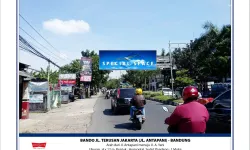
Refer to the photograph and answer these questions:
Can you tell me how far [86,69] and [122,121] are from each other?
1.13 metres

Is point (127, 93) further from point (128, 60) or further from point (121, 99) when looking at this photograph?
point (128, 60)

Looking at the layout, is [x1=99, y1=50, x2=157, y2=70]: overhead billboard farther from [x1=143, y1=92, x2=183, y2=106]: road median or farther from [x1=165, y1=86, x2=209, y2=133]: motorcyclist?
[x1=143, y1=92, x2=183, y2=106]: road median

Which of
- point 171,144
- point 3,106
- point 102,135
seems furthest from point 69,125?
point 171,144

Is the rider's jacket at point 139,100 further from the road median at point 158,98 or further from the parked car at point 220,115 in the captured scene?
the parked car at point 220,115

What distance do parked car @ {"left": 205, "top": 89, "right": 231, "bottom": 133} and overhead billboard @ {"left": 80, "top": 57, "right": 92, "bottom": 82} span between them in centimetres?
103

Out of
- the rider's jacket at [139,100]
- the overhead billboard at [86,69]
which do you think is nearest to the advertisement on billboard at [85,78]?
the overhead billboard at [86,69]

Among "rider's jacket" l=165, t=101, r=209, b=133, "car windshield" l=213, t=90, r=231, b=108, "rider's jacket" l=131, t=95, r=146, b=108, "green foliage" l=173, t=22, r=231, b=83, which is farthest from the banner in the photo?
"rider's jacket" l=131, t=95, r=146, b=108

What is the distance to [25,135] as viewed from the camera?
2469mm

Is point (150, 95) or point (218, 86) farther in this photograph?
point (150, 95)

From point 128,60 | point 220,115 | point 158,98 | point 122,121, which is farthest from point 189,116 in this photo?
point 122,121

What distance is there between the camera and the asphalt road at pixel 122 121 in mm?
2695

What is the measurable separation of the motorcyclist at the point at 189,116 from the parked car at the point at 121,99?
Result: 60 cm

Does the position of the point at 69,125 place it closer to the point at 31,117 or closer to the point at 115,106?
the point at 31,117

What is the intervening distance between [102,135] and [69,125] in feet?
1.13
